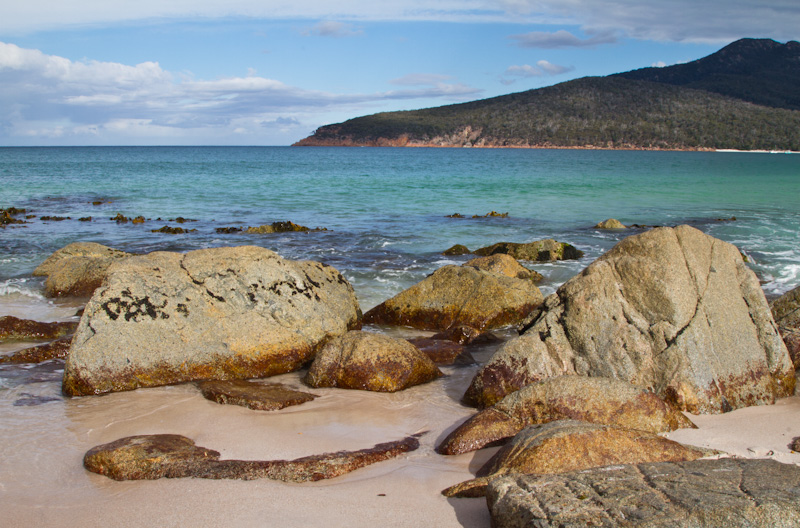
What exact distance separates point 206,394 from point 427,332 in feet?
12.2

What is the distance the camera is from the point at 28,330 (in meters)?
8.38

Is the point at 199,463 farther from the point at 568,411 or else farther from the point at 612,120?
the point at 612,120

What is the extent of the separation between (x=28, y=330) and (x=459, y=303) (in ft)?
19.9

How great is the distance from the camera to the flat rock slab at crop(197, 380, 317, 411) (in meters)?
5.87

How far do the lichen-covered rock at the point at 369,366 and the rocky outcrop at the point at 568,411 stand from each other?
156 centimetres

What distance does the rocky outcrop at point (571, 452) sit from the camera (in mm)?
4016

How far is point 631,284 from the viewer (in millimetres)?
6293

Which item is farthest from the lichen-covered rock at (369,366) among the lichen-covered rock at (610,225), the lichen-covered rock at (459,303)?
the lichen-covered rock at (610,225)

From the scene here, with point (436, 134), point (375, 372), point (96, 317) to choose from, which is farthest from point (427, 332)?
point (436, 134)

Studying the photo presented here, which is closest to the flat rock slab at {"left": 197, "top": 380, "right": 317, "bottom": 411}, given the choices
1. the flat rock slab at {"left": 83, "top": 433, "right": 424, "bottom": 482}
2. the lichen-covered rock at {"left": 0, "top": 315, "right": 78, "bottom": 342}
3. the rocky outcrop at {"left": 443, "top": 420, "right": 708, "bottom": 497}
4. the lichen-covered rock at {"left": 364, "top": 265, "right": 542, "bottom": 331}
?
the flat rock slab at {"left": 83, "top": 433, "right": 424, "bottom": 482}

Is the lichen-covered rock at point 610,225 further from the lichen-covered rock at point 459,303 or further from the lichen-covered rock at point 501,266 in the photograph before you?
the lichen-covered rock at point 459,303

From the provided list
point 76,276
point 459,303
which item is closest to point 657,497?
point 459,303

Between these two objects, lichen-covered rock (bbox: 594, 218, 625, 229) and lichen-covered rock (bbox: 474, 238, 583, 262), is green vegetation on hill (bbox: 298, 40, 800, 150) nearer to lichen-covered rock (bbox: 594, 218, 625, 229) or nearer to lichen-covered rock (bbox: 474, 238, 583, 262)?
lichen-covered rock (bbox: 594, 218, 625, 229)

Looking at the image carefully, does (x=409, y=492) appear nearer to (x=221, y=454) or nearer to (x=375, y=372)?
(x=221, y=454)
